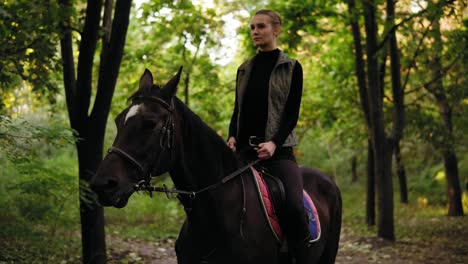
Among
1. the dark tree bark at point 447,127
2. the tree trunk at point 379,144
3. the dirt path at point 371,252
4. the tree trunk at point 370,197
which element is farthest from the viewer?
the tree trunk at point 370,197

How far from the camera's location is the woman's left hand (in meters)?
4.30

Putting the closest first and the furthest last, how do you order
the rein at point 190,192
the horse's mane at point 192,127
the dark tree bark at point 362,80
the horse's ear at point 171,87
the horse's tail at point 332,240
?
the rein at point 190,192
the horse's ear at point 171,87
the horse's mane at point 192,127
the horse's tail at point 332,240
the dark tree bark at point 362,80

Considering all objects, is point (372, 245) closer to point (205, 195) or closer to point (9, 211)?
point (9, 211)

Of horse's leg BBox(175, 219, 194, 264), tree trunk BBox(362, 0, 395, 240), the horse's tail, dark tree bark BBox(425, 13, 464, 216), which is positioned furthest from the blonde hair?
dark tree bark BBox(425, 13, 464, 216)

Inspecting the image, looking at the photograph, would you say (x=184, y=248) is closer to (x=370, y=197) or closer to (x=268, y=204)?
(x=268, y=204)

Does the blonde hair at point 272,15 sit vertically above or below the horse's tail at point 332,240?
above

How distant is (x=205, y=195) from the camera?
3988 millimetres

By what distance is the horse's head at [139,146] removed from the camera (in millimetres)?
3287

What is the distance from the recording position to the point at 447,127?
16.4 metres

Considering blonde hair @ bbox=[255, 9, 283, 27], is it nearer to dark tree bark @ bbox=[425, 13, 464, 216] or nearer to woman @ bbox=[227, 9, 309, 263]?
woman @ bbox=[227, 9, 309, 263]

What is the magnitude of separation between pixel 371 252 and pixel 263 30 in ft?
30.1

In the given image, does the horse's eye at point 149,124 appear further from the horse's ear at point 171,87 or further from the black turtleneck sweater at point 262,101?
the black turtleneck sweater at point 262,101

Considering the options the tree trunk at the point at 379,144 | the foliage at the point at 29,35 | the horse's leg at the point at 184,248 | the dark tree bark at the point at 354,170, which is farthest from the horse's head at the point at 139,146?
the dark tree bark at the point at 354,170

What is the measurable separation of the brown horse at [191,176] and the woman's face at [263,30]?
3.38 feet
